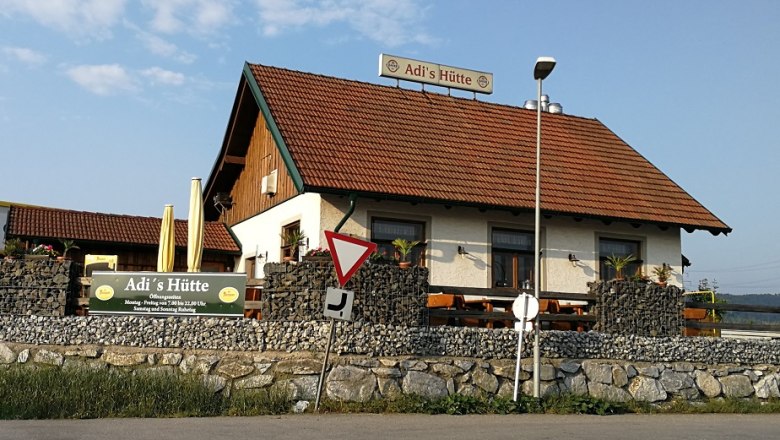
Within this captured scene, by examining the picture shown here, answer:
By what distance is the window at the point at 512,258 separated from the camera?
19719mm

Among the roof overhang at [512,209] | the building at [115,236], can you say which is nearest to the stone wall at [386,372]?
the roof overhang at [512,209]

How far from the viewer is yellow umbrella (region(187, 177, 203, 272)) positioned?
56.6 ft

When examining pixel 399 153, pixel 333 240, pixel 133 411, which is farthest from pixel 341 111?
pixel 133 411

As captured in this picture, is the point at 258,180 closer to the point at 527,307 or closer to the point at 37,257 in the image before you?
the point at 37,257

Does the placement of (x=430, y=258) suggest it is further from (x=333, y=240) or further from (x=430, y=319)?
(x=333, y=240)

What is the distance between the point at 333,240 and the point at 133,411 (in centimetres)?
378

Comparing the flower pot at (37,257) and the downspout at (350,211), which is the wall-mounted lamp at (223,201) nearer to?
the downspout at (350,211)

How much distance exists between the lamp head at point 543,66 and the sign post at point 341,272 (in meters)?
4.30

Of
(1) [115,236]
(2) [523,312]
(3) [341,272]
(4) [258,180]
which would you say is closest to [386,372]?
(3) [341,272]

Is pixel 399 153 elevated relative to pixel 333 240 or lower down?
elevated

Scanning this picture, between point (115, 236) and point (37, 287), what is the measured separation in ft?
22.0

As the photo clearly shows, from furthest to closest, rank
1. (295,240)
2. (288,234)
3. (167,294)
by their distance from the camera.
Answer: (288,234), (295,240), (167,294)

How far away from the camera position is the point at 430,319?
1566cm

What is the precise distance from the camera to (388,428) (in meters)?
11.6
